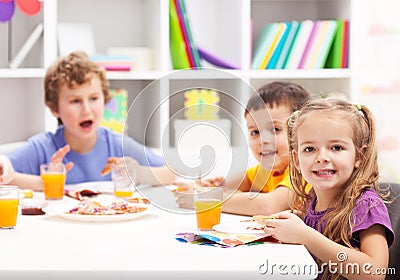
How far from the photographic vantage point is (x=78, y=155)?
2521 millimetres

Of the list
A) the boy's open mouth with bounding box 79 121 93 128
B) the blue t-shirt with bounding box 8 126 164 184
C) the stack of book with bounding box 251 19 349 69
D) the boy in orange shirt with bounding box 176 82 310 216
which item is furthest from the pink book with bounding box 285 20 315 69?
the boy in orange shirt with bounding box 176 82 310 216

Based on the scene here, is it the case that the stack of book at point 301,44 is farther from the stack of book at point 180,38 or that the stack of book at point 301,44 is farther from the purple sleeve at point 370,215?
the purple sleeve at point 370,215

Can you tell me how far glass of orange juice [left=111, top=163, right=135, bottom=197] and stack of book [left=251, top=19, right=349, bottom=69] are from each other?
1.44 meters

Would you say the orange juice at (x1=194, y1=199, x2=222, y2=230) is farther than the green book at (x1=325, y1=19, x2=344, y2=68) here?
No

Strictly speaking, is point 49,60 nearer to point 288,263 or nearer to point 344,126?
point 344,126

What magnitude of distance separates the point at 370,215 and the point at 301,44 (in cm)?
197

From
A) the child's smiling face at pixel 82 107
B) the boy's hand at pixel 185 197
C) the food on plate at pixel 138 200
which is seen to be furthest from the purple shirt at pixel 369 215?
the child's smiling face at pixel 82 107

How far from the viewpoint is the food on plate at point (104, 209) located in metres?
1.65

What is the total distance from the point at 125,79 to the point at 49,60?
0.46 m

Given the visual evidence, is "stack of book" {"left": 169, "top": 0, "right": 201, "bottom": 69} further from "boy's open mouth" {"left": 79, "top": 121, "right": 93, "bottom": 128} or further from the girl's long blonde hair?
the girl's long blonde hair

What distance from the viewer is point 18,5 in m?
3.13

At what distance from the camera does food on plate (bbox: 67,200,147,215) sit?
5.41ft

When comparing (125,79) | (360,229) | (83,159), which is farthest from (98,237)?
(125,79)

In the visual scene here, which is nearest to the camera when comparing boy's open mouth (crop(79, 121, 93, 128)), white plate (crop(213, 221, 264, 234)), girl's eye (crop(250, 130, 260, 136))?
white plate (crop(213, 221, 264, 234))
